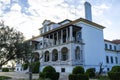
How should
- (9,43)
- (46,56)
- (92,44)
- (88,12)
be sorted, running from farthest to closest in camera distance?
(46,56) < (88,12) < (92,44) < (9,43)

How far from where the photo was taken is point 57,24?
43656mm

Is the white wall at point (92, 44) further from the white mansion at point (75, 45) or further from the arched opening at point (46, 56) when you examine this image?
the arched opening at point (46, 56)

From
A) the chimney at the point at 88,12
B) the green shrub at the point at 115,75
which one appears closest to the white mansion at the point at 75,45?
the chimney at the point at 88,12

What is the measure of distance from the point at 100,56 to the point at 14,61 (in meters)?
25.7

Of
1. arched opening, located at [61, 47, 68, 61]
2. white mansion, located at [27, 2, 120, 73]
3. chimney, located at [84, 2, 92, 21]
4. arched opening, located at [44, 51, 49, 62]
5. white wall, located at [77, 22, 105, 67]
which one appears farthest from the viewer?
arched opening, located at [44, 51, 49, 62]

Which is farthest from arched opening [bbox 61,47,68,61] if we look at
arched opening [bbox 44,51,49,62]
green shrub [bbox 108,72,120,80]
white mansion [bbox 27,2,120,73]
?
green shrub [bbox 108,72,120,80]

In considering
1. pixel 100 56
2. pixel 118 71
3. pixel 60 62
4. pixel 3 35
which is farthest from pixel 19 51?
pixel 100 56

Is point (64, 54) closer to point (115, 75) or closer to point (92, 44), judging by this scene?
point (92, 44)

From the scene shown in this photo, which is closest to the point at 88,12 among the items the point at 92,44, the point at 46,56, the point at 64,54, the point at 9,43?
the point at 92,44

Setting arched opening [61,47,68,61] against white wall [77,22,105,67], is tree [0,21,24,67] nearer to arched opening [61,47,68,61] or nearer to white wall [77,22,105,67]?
white wall [77,22,105,67]

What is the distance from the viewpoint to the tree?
16656 millimetres

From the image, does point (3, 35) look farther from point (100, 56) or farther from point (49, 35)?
point (100, 56)

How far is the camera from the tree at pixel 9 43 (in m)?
16.7

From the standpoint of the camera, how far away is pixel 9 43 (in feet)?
55.4
